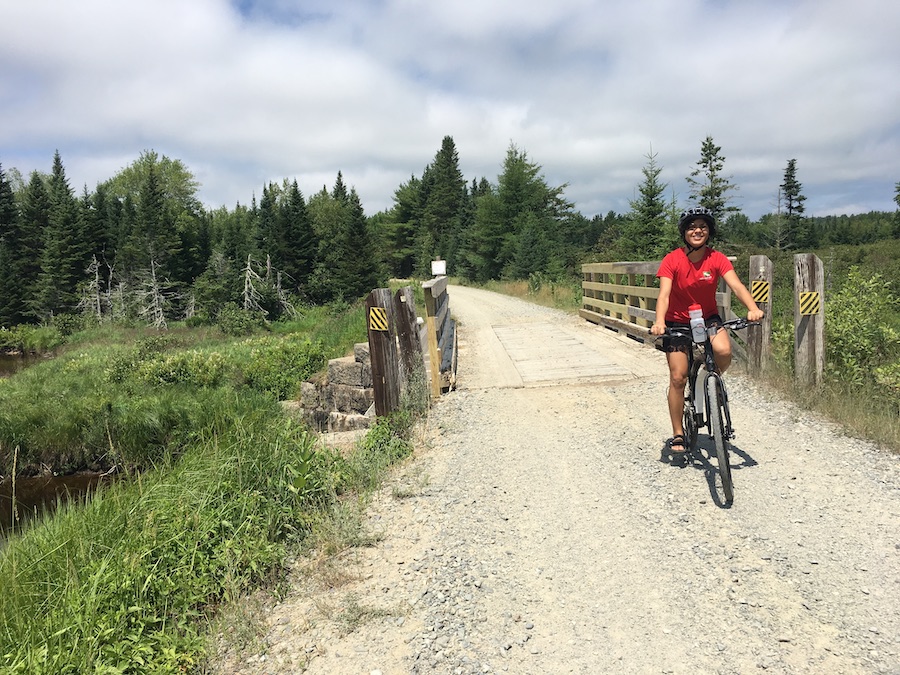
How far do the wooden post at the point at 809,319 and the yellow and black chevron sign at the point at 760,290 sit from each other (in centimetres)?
38

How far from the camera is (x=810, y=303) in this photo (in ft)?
21.0

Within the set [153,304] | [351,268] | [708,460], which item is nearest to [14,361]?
[153,304]

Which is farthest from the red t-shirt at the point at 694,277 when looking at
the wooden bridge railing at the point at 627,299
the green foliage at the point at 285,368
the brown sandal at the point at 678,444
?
the green foliage at the point at 285,368

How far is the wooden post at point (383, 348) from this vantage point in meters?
6.37

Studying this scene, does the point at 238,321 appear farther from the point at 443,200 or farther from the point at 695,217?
the point at 443,200

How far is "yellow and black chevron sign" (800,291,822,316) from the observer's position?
6.38 m

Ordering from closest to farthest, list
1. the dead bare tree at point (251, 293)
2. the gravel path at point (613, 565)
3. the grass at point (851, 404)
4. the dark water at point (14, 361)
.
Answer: the gravel path at point (613, 565) → the grass at point (851, 404) → the dark water at point (14, 361) → the dead bare tree at point (251, 293)

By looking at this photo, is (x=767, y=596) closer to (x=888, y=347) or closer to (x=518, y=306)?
(x=888, y=347)

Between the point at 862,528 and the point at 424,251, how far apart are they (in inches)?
2554

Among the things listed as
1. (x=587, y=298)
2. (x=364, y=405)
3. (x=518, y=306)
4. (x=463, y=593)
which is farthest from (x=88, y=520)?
(x=518, y=306)

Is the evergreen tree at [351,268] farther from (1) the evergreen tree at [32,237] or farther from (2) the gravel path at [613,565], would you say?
(2) the gravel path at [613,565]

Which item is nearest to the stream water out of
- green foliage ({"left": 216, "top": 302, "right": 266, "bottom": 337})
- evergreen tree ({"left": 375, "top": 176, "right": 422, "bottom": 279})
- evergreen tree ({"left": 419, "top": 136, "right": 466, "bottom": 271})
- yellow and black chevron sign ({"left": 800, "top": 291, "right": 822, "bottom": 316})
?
yellow and black chevron sign ({"left": 800, "top": 291, "right": 822, "bottom": 316})

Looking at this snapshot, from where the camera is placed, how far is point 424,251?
67.1 metres

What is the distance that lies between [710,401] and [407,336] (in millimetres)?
3582
